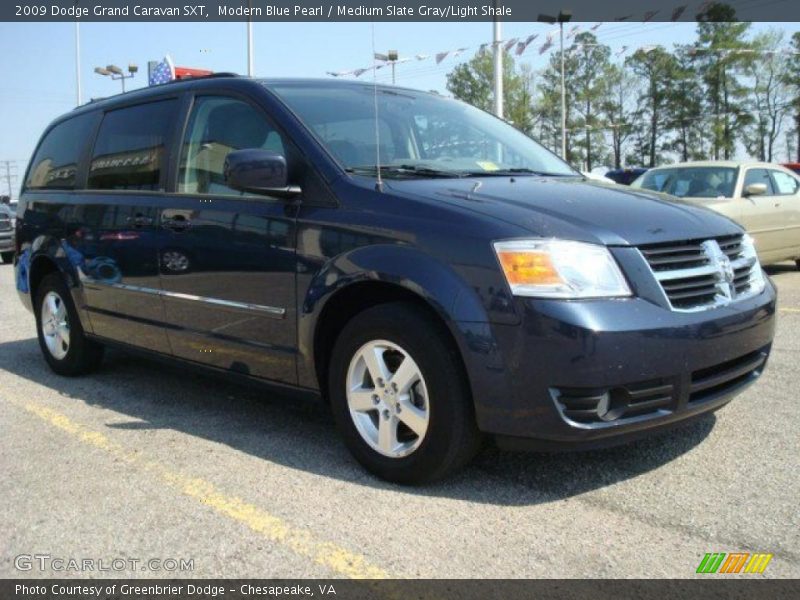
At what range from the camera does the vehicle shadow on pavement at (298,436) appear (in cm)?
323

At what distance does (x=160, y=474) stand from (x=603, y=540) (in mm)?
1929

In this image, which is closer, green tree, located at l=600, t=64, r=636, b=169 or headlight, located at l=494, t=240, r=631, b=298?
headlight, located at l=494, t=240, r=631, b=298

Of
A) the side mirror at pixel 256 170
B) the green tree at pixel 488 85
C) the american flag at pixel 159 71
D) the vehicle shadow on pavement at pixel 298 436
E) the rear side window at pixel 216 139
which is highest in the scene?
the green tree at pixel 488 85

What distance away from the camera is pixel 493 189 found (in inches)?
134

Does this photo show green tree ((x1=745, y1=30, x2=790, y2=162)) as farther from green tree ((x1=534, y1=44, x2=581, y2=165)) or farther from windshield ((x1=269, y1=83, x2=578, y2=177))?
windshield ((x1=269, y1=83, x2=578, y2=177))

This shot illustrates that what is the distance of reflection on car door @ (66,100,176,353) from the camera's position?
4406 millimetres

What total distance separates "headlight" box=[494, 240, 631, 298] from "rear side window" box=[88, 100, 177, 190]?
2358 mm

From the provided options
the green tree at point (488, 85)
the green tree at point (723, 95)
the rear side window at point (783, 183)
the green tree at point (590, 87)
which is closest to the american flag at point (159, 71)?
the rear side window at point (783, 183)

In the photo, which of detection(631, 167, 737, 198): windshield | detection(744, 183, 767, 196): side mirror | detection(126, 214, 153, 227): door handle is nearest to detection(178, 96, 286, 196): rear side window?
detection(126, 214, 153, 227): door handle

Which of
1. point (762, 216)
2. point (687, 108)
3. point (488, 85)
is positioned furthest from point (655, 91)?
point (762, 216)

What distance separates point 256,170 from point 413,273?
2.93ft

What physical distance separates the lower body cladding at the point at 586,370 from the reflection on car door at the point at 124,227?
2251mm

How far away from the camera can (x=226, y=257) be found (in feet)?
12.6

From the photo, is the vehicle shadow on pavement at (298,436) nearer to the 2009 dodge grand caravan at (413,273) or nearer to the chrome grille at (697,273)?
the 2009 dodge grand caravan at (413,273)
